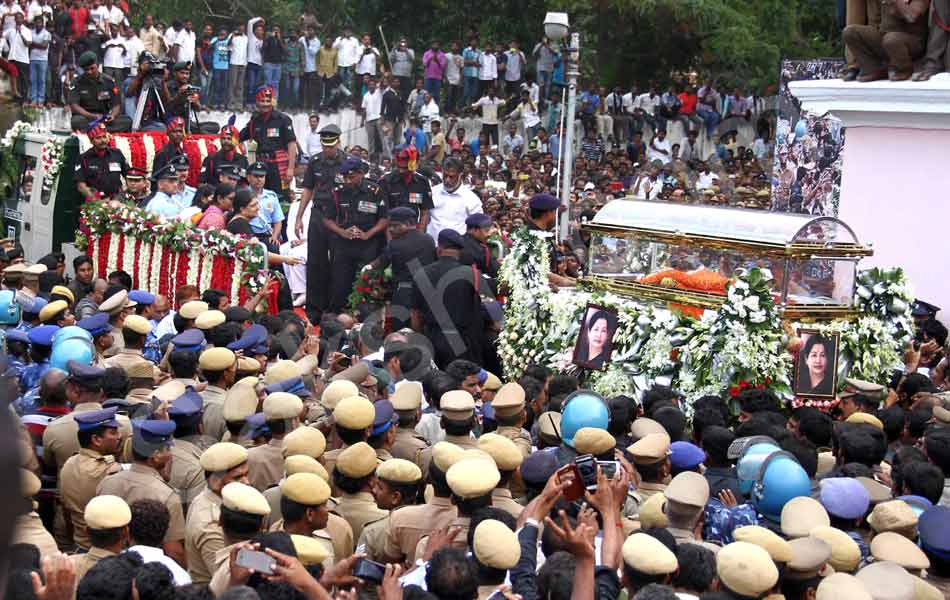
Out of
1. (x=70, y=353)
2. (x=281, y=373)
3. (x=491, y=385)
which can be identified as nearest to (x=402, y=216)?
(x=491, y=385)

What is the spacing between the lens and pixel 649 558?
429 centimetres

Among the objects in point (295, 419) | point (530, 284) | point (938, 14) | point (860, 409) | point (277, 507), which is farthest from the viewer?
point (938, 14)

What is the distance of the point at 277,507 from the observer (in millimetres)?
5594

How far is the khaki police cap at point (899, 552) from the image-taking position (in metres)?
4.90

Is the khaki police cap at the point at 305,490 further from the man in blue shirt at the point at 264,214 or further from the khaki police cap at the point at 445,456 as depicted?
the man in blue shirt at the point at 264,214

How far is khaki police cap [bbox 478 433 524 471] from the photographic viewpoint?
569 centimetres

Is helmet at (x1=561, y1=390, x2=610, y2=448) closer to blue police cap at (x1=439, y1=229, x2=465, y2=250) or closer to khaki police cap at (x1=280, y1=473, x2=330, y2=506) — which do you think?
khaki police cap at (x1=280, y1=473, x2=330, y2=506)

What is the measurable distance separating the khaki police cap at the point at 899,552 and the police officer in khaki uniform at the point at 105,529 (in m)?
2.95

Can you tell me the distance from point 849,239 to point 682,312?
5.02 ft

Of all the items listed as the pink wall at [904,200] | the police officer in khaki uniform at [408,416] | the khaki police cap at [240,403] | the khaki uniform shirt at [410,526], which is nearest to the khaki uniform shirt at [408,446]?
the police officer in khaki uniform at [408,416]

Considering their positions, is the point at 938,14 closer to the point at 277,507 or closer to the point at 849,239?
the point at 849,239

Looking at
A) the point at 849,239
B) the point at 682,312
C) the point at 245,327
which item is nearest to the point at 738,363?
the point at 682,312

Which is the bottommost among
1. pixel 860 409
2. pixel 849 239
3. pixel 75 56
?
pixel 860 409

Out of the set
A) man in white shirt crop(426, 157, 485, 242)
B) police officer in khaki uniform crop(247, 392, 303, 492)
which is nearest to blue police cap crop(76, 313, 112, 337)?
police officer in khaki uniform crop(247, 392, 303, 492)
